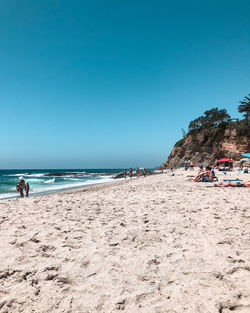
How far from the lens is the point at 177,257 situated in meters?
2.58

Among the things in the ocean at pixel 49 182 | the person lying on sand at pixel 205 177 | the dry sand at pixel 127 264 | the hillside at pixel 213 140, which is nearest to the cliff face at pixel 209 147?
the hillside at pixel 213 140

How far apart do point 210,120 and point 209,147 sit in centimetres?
739

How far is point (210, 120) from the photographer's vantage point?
148 feet

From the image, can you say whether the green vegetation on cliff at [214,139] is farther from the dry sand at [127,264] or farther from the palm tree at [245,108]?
the dry sand at [127,264]

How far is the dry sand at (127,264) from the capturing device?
5.96 feet

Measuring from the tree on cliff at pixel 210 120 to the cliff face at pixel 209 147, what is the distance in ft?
8.14

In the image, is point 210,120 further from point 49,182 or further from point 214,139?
point 49,182

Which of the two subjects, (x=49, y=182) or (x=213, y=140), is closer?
(x=49, y=182)

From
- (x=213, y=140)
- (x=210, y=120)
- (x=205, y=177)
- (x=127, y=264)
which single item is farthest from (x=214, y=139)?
(x=127, y=264)

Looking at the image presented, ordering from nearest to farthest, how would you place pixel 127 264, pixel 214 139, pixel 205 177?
pixel 127 264
pixel 205 177
pixel 214 139

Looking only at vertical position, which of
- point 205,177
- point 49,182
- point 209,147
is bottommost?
point 49,182

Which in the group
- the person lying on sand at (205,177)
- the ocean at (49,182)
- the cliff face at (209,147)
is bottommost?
the ocean at (49,182)

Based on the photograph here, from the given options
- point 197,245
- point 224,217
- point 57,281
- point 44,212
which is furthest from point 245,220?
point 44,212

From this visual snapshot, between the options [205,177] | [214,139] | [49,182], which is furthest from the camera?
[214,139]
